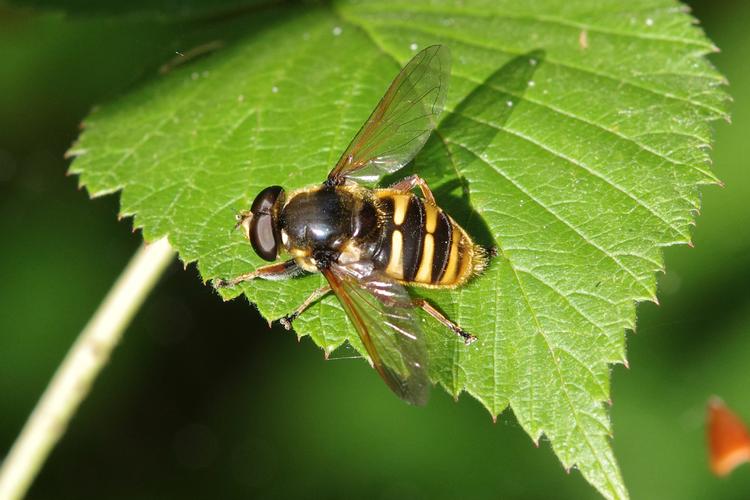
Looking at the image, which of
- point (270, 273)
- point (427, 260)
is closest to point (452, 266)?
point (427, 260)

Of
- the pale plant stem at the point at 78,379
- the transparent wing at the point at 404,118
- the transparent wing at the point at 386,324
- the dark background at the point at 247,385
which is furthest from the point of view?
the dark background at the point at 247,385

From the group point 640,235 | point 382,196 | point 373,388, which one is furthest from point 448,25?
point 373,388

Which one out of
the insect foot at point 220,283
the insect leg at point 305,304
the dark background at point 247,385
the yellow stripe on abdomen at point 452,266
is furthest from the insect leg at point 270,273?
the dark background at point 247,385

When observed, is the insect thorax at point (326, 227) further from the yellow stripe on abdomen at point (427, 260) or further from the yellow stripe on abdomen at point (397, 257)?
the yellow stripe on abdomen at point (427, 260)

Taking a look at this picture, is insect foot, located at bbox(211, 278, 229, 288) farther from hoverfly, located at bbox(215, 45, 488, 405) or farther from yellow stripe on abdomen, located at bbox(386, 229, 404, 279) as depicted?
yellow stripe on abdomen, located at bbox(386, 229, 404, 279)

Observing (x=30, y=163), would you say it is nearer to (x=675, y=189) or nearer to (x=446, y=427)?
(x=446, y=427)

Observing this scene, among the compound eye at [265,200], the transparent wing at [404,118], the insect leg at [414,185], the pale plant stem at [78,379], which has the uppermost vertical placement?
the transparent wing at [404,118]
